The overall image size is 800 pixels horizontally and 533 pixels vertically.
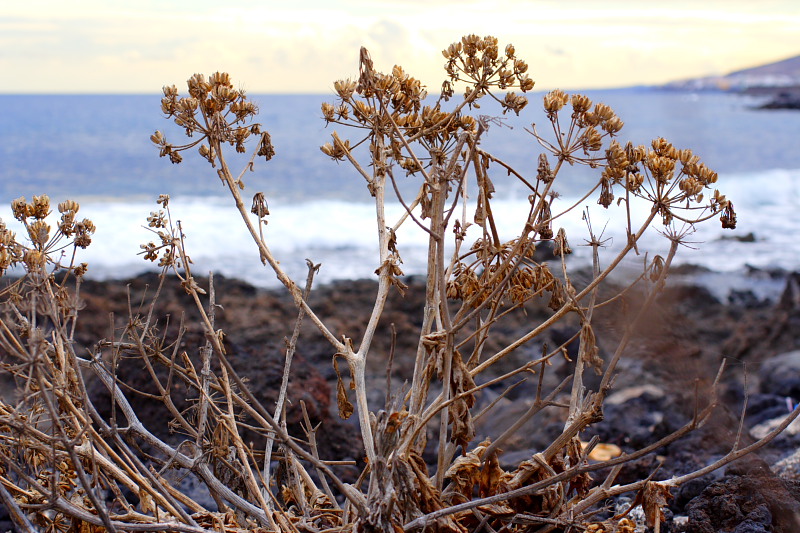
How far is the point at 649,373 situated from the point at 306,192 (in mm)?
23801

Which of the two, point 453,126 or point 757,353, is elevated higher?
point 453,126

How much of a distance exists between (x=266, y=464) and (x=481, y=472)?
844 mm

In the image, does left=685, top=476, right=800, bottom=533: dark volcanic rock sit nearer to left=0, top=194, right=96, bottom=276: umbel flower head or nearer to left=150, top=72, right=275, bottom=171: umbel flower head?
left=150, top=72, right=275, bottom=171: umbel flower head

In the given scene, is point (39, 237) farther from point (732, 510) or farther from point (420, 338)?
point (732, 510)

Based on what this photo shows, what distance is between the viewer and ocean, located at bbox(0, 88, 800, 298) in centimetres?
1502

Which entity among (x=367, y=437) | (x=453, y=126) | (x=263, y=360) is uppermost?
(x=453, y=126)

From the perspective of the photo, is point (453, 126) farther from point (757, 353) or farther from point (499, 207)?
point (499, 207)

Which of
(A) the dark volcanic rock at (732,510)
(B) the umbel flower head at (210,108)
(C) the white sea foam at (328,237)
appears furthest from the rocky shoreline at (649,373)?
(C) the white sea foam at (328,237)

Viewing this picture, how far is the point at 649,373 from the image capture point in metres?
7.24

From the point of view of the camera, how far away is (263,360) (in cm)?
543

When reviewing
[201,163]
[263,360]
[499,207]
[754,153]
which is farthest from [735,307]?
[754,153]

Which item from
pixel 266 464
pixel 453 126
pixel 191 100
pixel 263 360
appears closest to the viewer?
pixel 191 100

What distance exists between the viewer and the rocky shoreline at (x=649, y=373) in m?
1.52

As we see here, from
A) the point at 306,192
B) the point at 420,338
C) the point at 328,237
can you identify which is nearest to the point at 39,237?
the point at 420,338
